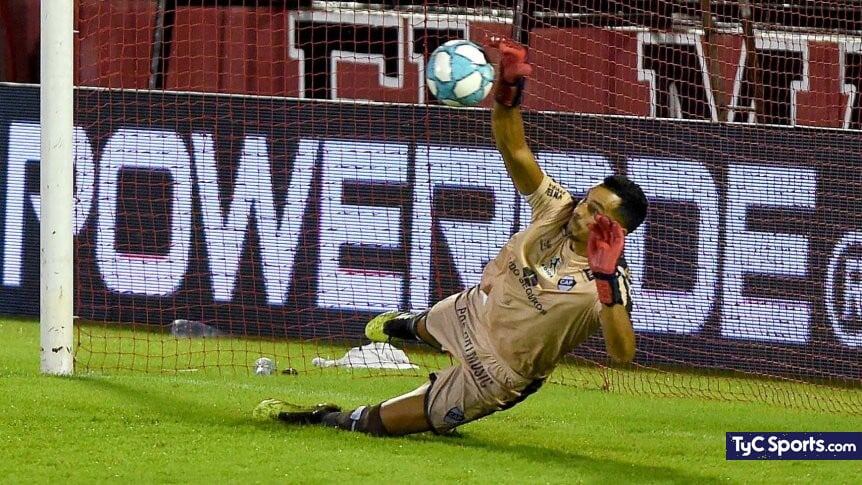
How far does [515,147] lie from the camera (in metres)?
6.68

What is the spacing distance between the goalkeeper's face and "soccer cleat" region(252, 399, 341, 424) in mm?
1750

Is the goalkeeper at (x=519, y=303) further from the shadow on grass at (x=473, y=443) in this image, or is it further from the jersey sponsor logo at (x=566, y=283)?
the shadow on grass at (x=473, y=443)

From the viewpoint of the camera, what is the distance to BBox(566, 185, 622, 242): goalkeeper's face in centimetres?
638

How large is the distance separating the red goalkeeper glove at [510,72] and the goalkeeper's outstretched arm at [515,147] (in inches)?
1.9

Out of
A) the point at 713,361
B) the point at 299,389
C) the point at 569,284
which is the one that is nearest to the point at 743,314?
the point at 713,361

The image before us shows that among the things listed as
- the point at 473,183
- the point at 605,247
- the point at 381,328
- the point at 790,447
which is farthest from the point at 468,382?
the point at 473,183

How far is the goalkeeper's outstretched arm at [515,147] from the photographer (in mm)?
6652

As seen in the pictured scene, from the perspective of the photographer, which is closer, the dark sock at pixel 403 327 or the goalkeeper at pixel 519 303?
the goalkeeper at pixel 519 303

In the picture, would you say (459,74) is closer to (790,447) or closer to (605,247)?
(605,247)

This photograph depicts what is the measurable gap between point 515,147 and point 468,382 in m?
1.19

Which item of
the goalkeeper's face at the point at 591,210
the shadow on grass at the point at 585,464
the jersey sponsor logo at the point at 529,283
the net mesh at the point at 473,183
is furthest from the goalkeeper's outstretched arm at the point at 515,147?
the net mesh at the point at 473,183

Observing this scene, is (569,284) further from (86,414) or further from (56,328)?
(56,328)

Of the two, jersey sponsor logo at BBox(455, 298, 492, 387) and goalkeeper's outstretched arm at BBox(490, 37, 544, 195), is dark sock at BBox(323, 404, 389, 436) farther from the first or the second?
goalkeeper's outstretched arm at BBox(490, 37, 544, 195)

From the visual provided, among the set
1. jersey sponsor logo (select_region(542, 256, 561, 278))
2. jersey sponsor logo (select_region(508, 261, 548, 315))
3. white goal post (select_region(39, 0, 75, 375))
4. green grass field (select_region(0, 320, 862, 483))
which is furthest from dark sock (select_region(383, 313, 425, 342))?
white goal post (select_region(39, 0, 75, 375))
